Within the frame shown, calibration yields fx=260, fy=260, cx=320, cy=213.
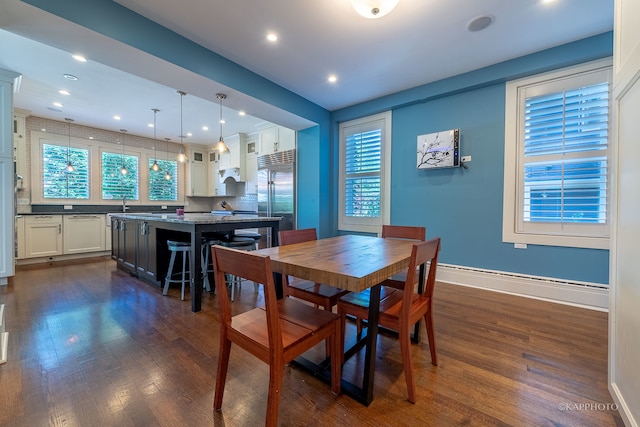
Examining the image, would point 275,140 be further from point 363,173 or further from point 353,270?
point 353,270

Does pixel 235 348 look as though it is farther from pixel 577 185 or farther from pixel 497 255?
pixel 577 185

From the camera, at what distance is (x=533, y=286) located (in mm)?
2924

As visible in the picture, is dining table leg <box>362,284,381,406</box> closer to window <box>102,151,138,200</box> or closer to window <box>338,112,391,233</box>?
window <box>338,112,391,233</box>

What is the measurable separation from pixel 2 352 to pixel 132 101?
370 cm

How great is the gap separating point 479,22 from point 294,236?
8.26 feet

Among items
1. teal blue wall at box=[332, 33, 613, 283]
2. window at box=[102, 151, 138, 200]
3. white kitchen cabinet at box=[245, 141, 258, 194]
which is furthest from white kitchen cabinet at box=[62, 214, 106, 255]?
teal blue wall at box=[332, 33, 613, 283]

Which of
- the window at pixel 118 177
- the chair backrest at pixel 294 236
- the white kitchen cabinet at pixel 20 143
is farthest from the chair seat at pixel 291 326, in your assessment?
the window at pixel 118 177

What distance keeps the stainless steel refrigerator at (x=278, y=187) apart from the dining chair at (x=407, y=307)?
314 centimetres

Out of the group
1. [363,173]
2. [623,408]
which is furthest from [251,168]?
[623,408]

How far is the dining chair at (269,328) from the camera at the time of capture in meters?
1.06

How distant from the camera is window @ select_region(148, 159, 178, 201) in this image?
6406 millimetres

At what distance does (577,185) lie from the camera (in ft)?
8.84

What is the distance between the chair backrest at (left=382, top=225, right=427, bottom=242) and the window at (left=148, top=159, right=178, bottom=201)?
19.5ft

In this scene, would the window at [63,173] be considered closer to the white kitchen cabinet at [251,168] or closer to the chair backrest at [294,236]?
the white kitchen cabinet at [251,168]
